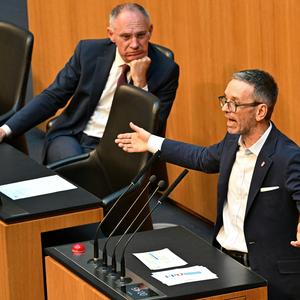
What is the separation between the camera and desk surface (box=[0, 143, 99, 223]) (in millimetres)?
5086

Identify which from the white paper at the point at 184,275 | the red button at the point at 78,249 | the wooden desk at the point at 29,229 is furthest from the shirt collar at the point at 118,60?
the white paper at the point at 184,275

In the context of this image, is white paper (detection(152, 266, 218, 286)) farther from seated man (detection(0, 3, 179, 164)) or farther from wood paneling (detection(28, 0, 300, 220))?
seated man (detection(0, 3, 179, 164))

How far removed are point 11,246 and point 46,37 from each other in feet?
14.3

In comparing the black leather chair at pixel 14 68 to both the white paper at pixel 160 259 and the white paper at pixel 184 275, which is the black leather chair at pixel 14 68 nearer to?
the white paper at pixel 160 259

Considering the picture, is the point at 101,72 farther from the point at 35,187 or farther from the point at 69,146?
the point at 35,187

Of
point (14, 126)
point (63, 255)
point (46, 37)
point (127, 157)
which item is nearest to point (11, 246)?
point (63, 255)

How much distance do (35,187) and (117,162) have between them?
606 mm

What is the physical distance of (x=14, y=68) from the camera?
704 cm

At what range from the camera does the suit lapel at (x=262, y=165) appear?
4793 mm

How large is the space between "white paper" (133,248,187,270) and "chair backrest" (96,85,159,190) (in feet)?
3.90

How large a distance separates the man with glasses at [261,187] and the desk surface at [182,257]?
0.96ft

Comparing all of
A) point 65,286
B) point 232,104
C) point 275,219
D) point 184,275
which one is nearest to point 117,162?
point 232,104

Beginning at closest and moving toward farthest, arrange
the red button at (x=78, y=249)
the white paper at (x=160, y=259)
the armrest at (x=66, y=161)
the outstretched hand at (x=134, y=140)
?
the white paper at (x=160, y=259) → the red button at (x=78, y=249) → the outstretched hand at (x=134, y=140) → the armrest at (x=66, y=161)

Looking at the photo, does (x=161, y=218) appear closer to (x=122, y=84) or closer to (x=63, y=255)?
(x=122, y=84)
